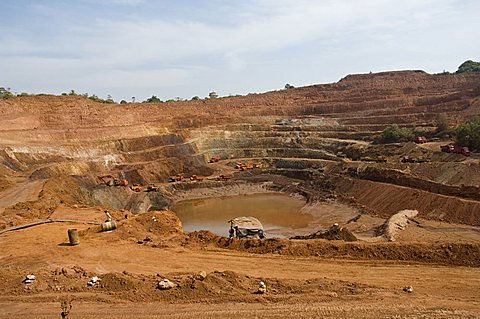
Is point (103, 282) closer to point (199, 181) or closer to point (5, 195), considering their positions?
point (5, 195)

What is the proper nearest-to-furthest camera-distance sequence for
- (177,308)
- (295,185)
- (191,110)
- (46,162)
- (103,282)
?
(177,308)
(103,282)
(46,162)
(295,185)
(191,110)

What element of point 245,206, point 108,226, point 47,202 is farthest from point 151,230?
point 245,206

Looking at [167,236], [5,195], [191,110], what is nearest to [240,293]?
[167,236]

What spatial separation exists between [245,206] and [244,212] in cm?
255

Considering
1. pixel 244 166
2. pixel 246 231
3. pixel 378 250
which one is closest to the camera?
pixel 378 250

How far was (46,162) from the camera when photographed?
42.5m

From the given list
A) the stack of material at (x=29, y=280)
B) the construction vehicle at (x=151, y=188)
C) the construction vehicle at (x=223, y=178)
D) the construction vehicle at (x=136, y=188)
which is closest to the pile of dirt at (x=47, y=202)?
the construction vehicle at (x=136, y=188)

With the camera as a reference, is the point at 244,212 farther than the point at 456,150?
Yes

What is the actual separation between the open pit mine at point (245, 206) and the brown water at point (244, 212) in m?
0.33

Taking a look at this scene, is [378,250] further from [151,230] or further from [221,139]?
[221,139]

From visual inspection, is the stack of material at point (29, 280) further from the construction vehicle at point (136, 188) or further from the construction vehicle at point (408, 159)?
the construction vehicle at point (408, 159)

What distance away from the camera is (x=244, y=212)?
3803cm

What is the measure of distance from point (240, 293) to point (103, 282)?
14.8 feet

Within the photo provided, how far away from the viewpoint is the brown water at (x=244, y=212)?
1303 inches
